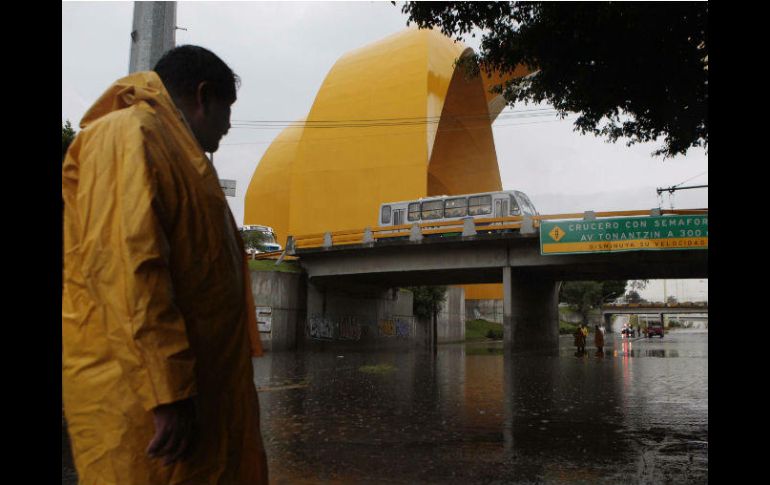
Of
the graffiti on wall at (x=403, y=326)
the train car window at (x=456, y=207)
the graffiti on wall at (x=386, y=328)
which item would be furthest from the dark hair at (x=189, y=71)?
the graffiti on wall at (x=403, y=326)

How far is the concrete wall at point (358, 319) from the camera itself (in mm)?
26031

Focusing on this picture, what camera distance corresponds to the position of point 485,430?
20.1 ft

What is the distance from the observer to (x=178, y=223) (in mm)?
1667

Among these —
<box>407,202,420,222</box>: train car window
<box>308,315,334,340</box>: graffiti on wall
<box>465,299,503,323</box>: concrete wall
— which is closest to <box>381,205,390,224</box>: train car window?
<box>407,202,420,222</box>: train car window

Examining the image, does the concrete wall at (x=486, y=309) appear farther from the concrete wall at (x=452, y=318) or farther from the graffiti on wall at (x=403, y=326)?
the graffiti on wall at (x=403, y=326)

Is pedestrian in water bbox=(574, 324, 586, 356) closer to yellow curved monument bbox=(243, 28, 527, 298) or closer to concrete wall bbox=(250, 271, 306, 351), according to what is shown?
concrete wall bbox=(250, 271, 306, 351)

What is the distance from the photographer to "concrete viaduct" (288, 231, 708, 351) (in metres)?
21.8

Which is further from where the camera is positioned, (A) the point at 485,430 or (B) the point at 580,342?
(B) the point at 580,342

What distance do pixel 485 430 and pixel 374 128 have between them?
33.6 m

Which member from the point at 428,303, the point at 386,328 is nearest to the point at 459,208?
the point at 386,328

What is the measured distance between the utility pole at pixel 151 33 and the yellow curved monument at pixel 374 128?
3134 cm

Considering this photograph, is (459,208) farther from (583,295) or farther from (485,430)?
(583,295)

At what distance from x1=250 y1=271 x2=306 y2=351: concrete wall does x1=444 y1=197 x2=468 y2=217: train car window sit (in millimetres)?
7387
